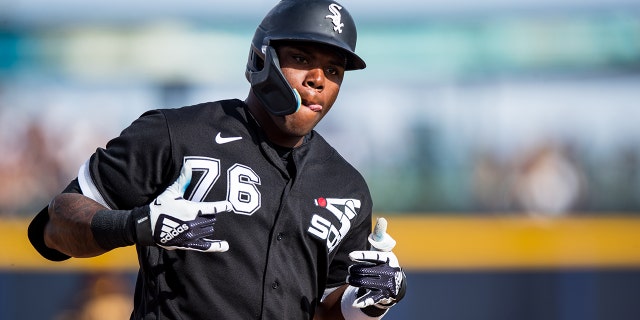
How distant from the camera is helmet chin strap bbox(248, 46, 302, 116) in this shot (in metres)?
3.59

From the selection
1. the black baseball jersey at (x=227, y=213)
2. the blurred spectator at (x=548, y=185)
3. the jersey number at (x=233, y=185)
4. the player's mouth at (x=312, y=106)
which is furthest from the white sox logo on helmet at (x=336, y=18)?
the blurred spectator at (x=548, y=185)

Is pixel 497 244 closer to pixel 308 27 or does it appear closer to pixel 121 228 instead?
pixel 308 27

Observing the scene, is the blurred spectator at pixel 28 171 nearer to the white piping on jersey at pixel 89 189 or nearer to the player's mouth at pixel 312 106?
the white piping on jersey at pixel 89 189

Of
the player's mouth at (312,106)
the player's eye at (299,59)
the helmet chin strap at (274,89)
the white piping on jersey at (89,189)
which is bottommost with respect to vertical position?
the white piping on jersey at (89,189)

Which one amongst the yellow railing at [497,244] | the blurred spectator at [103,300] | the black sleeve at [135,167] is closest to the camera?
the black sleeve at [135,167]

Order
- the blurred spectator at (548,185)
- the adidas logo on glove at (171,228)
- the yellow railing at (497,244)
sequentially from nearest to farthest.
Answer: the adidas logo on glove at (171,228)
the yellow railing at (497,244)
the blurred spectator at (548,185)

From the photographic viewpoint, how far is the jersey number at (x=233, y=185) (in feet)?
11.5

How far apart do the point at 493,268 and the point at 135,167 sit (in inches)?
235

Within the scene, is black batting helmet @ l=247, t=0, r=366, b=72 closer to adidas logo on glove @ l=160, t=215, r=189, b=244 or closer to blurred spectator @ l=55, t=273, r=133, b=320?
adidas logo on glove @ l=160, t=215, r=189, b=244

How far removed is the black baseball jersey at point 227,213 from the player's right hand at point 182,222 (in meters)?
0.30

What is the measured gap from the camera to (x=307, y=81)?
145 inches

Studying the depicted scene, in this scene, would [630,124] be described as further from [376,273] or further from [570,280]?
[376,273]

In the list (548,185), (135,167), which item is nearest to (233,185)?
(135,167)

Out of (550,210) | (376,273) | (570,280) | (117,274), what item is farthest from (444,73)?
(376,273)
